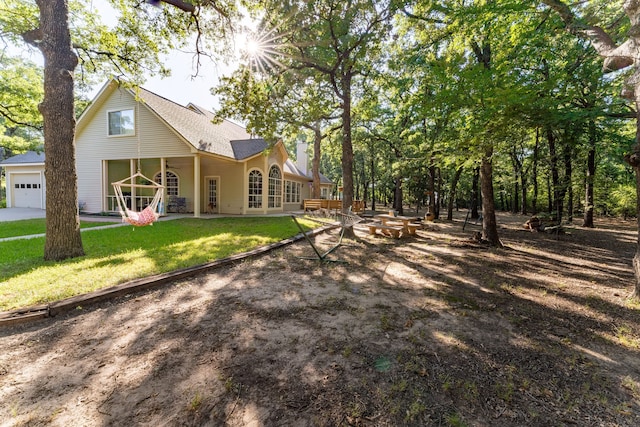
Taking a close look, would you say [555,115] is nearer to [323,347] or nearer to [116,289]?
[323,347]

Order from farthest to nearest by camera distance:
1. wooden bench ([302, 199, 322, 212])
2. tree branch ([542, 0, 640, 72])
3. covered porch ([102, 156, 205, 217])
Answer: wooden bench ([302, 199, 322, 212])
covered porch ([102, 156, 205, 217])
tree branch ([542, 0, 640, 72])

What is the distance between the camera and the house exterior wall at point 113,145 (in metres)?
12.6

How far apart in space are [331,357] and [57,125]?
6.57 m

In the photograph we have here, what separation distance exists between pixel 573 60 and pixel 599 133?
293 centimetres

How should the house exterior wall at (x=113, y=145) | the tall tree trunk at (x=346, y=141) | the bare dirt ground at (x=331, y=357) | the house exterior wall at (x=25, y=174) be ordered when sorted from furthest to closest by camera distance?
the house exterior wall at (x=25, y=174), the house exterior wall at (x=113, y=145), the tall tree trunk at (x=346, y=141), the bare dirt ground at (x=331, y=357)

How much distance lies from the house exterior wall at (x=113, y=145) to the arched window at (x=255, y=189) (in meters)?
3.45

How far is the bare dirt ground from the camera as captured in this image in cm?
175

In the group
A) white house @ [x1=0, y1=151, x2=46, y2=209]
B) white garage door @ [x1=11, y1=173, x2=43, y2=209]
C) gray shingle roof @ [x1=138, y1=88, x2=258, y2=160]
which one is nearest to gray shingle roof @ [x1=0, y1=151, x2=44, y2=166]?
white house @ [x1=0, y1=151, x2=46, y2=209]

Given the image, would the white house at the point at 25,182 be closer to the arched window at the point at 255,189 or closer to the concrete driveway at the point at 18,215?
the concrete driveway at the point at 18,215

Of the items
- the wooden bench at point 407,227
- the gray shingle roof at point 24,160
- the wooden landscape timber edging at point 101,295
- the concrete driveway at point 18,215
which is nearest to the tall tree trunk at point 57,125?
the wooden landscape timber edging at point 101,295

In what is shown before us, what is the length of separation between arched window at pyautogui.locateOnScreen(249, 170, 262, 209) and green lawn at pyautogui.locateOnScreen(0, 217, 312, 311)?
6627 mm

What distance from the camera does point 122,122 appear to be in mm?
13281

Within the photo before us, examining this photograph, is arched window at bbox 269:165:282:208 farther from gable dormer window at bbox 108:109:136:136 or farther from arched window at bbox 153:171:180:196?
gable dormer window at bbox 108:109:136:136

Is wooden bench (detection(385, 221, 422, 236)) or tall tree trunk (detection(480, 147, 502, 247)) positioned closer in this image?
tall tree trunk (detection(480, 147, 502, 247))
